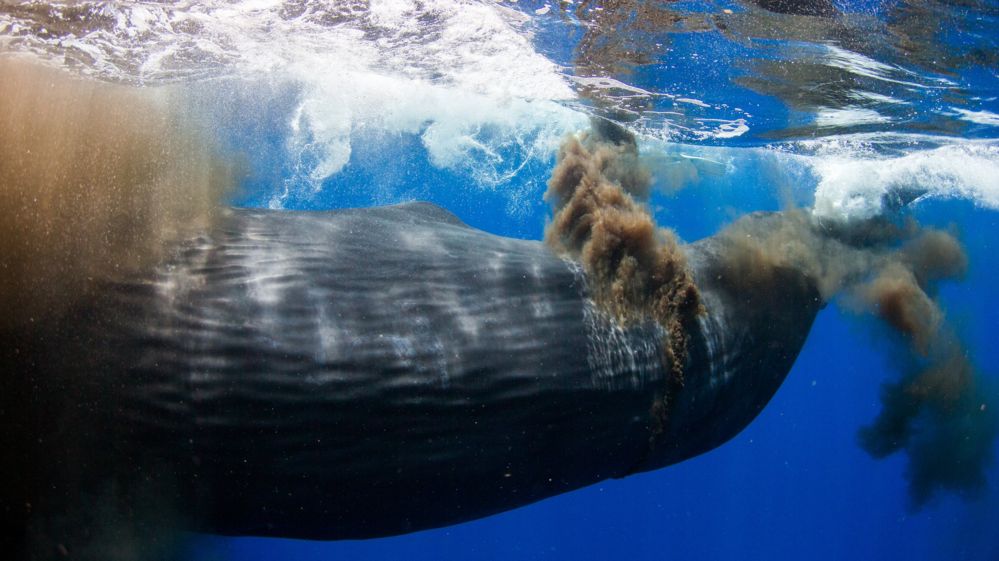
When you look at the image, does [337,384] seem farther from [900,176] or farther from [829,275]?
[900,176]

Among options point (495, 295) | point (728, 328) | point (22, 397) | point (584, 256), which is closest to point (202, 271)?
point (22, 397)

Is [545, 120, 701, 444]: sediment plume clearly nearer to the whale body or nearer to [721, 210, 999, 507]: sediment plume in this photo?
the whale body

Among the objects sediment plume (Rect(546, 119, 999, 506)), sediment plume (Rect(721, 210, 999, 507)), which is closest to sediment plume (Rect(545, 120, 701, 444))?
sediment plume (Rect(546, 119, 999, 506))

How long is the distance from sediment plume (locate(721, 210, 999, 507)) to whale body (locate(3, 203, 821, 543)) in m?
1.50

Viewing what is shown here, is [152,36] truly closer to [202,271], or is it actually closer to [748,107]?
[202,271]

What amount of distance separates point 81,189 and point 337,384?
183 centimetres

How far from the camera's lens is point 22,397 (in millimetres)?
2828

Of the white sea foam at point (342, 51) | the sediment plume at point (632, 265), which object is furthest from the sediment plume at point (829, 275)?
the white sea foam at point (342, 51)

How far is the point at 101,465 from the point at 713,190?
32.2 metres

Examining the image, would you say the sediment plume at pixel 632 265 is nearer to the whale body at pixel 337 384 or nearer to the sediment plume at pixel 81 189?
A: the whale body at pixel 337 384

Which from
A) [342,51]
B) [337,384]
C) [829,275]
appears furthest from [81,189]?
[342,51]

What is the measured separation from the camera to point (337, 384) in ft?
10.9

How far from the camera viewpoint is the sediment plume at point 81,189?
297cm

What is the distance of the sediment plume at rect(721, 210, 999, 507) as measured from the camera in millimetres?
5605
